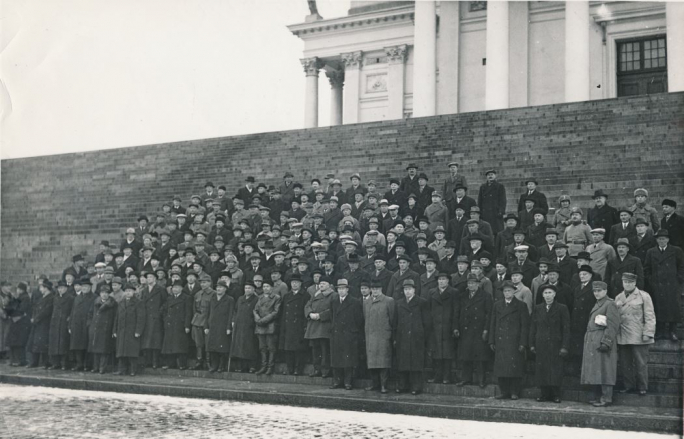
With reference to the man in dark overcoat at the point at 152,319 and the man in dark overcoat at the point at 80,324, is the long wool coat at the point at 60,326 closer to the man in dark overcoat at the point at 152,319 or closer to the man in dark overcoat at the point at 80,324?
the man in dark overcoat at the point at 80,324

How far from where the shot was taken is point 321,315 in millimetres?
12352

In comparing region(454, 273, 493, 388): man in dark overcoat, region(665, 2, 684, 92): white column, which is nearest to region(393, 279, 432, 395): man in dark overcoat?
region(454, 273, 493, 388): man in dark overcoat

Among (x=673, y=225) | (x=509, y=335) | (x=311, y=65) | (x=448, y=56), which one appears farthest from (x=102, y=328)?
(x=311, y=65)

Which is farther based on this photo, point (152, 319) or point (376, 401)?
point (152, 319)

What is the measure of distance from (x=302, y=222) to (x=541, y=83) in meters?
18.6

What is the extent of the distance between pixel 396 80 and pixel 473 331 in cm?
2745

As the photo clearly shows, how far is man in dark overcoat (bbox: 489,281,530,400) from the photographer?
10594 millimetres

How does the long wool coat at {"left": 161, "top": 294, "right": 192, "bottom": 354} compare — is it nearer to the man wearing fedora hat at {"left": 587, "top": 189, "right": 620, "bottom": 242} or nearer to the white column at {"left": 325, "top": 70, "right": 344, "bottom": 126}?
the man wearing fedora hat at {"left": 587, "top": 189, "right": 620, "bottom": 242}

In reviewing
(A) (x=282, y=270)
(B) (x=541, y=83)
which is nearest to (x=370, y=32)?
(B) (x=541, y=83)

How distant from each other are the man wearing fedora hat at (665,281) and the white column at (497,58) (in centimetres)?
1685

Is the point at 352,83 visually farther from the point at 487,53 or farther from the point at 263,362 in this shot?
the point at 263,362

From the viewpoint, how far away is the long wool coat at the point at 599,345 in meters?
9.95

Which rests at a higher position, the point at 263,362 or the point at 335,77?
the point at 335,77

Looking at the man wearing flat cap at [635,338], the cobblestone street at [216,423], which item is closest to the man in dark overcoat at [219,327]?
the cobblestone street at [216,423]
